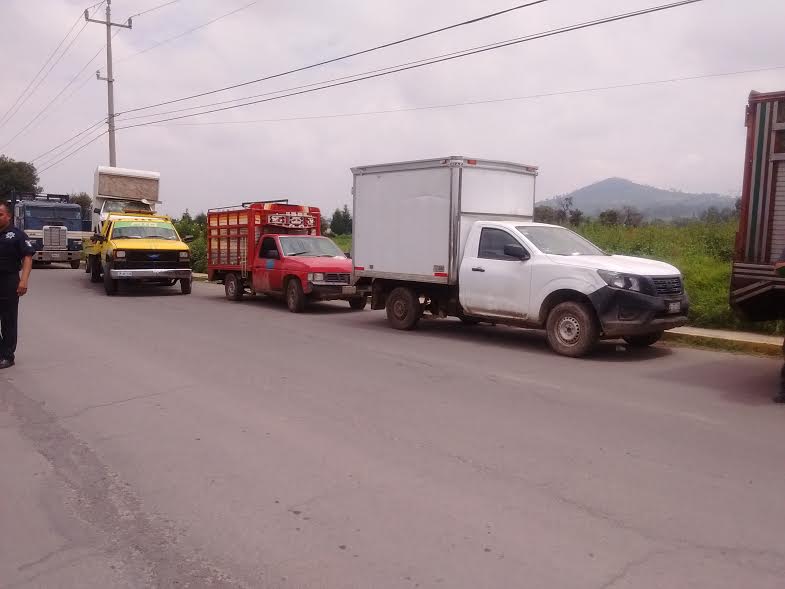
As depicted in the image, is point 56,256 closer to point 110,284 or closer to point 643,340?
point 110,284

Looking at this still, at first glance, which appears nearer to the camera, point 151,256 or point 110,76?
point 151,256

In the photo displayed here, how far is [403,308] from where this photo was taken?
12.2 metres

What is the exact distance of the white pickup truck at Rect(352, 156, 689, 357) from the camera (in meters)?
9.22

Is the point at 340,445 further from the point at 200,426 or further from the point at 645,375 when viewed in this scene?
the point at 645,375

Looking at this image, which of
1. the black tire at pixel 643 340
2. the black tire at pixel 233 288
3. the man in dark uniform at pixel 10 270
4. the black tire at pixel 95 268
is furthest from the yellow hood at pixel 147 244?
the black tire at pixel 643 340

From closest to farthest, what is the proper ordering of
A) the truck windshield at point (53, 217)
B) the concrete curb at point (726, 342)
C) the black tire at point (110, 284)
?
the concrete curb at point (726, 342) → the black tire at point (110, 284) → the truck windshield at point (53, 217)

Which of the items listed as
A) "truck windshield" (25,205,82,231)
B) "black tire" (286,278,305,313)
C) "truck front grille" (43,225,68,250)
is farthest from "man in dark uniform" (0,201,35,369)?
"truck windshield" (25,205,82,231)

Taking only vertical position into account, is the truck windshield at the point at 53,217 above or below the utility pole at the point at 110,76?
below

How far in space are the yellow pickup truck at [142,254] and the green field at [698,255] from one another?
11.0 metres

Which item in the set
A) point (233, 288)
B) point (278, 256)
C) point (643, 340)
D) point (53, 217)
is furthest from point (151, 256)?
point (53, 217)

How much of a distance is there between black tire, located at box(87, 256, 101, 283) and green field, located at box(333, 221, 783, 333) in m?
15.1

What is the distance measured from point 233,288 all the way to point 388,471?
13311mm

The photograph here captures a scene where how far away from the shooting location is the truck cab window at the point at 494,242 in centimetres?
1048

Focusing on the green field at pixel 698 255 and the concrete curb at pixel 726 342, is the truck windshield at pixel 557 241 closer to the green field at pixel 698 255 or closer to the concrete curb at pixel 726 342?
the concrete curb at pixel 726 342
